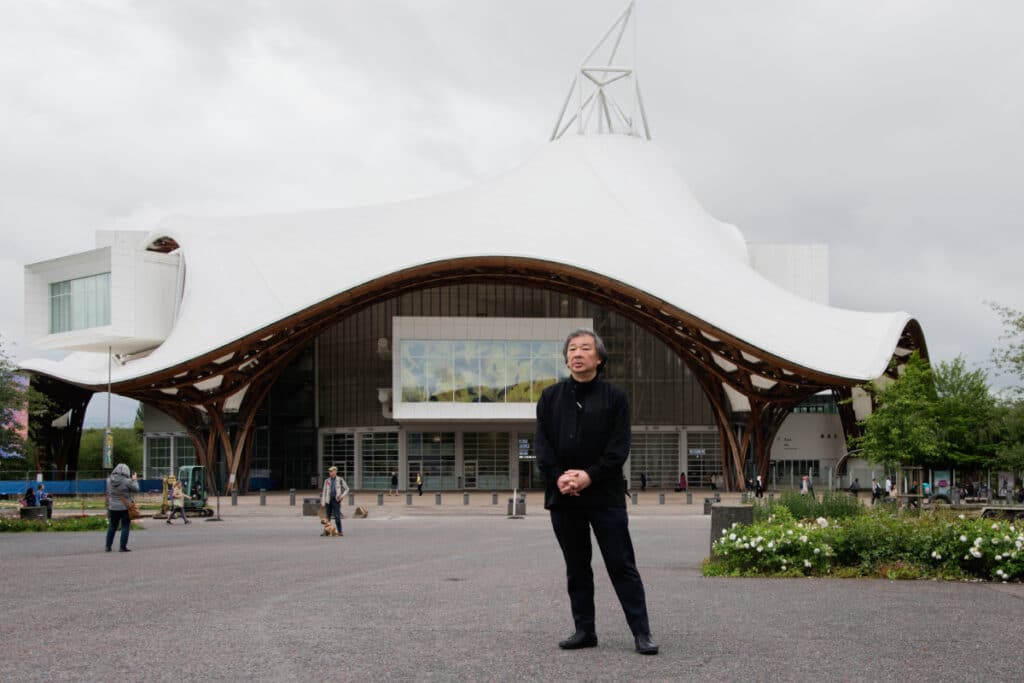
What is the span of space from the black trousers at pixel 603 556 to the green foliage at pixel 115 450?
83686 mm

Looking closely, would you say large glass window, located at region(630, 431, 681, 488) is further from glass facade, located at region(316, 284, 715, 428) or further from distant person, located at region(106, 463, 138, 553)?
distant person, located at region(106, 463, 138, 553)

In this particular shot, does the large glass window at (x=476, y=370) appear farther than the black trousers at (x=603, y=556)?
Yes

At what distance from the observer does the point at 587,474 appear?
21.9ft

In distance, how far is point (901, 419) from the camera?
1336 inches

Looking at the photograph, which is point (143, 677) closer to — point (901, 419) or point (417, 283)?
point (901, 419)

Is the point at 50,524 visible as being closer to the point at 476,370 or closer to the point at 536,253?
the point at 536,253

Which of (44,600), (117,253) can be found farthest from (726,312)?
(44,600)

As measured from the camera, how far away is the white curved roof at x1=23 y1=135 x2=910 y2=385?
45781mm

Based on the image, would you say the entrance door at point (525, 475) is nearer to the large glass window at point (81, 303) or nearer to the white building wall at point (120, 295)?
the white building wall at point (120, 295)

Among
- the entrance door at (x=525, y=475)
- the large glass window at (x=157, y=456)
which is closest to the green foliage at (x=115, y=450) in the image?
the large glass window at (x=157, y=456)

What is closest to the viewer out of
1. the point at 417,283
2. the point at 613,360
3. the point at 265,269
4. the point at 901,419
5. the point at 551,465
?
the point at 551,465

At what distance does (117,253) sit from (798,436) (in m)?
37.9

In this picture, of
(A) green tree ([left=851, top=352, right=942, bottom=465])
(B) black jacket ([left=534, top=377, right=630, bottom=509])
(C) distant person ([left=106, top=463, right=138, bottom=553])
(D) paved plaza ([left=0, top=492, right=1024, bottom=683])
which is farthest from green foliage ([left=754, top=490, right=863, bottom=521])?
(A) green tree ([left=851, top=352, right=942, bottom=465])

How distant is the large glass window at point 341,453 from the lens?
6341 cm
